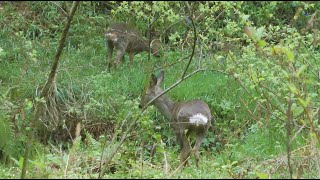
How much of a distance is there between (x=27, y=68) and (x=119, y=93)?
1.50 metres

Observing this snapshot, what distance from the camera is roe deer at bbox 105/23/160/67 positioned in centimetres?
1457

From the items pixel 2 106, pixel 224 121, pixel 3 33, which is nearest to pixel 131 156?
pixel 2 106

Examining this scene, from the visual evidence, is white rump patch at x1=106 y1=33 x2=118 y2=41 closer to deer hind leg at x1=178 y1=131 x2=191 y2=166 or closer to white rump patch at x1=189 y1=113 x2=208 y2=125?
deer hind leg at x1=178 y1=131 x2=191 y2=166

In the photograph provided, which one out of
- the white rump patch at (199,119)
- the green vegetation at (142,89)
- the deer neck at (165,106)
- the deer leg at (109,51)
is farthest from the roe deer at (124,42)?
the white rump patch at (199,119)

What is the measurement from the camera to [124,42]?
49.0ft

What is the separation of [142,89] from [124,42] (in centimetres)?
190

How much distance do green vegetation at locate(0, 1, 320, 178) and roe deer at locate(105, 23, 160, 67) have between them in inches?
7.5

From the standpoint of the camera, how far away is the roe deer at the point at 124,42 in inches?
574

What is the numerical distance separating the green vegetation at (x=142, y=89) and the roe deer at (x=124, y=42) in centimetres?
19

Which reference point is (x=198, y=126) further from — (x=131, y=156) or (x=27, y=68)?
(x=27, y=68)

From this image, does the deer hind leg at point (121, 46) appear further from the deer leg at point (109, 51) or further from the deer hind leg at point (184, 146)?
the deer hind leg at point (184, 146)

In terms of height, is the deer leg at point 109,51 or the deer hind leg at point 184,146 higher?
the deer leg at point 109,51

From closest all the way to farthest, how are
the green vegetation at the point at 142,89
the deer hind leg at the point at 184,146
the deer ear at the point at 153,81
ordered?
1. the green vegetation at the point at 142,89
2. the deer hind leg at the point at 184,146
3. the deer ear at the point at 153,81

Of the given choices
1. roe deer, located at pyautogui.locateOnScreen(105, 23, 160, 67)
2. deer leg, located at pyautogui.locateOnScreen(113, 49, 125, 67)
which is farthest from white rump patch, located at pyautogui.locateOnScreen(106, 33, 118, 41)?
deer leg, located at pyautogui.locateOnScreen(113, 49, 125, 67)
